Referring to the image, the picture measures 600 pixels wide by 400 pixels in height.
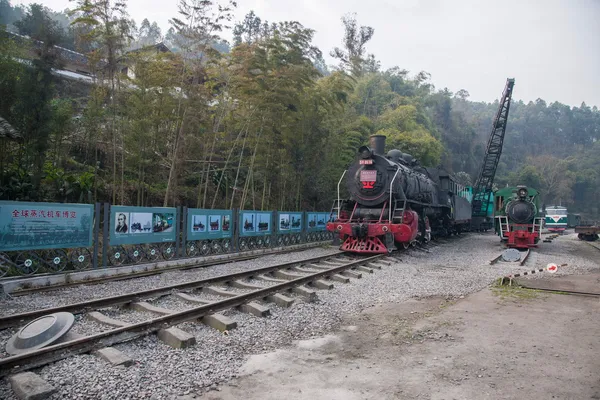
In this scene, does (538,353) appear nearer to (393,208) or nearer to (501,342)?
(501,342)

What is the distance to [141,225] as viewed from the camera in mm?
8836

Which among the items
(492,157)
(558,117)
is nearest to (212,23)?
(492,157)

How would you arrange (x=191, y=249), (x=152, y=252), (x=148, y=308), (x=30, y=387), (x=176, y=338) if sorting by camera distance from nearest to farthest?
1. (x=30, y=387)
2. (x=176, y=338)
3. (x=148, y=308)
4. (x=152, y=252)
5. (x=191, y=249)

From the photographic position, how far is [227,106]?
13.1 m

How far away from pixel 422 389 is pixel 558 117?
98848 millimetres

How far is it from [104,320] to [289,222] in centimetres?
977

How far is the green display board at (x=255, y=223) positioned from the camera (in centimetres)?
1196

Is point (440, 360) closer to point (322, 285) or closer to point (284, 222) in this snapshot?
point (322, 285)

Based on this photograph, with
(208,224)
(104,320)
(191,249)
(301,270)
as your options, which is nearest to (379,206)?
(301,270)

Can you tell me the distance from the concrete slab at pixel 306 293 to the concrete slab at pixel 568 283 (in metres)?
4.22

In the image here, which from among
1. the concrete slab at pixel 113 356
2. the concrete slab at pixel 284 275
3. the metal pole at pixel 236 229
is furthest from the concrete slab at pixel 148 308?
the metal pole at pixel 236 229

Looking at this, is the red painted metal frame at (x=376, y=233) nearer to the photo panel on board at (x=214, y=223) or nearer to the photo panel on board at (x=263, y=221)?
the photo panel on board at (x=263, y=221)

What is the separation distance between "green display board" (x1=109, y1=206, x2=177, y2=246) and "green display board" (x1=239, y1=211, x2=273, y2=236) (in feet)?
8.42

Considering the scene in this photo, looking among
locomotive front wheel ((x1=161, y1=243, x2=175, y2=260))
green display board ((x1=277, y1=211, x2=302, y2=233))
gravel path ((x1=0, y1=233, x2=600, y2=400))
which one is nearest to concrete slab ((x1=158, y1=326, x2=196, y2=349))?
gravel path ((x1=0, y1=233, x2=600, y2=400))
